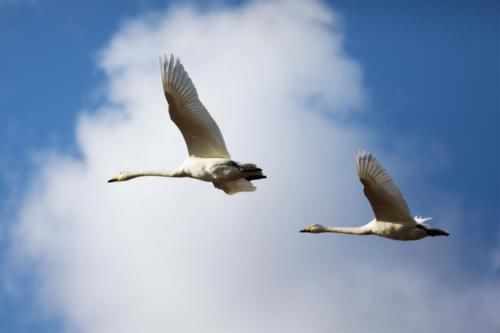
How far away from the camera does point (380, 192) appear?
35562 millimetres

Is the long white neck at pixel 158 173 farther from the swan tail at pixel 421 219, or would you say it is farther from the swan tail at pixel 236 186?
the swan tail at pixel 421 219

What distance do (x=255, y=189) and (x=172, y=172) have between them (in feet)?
6.96

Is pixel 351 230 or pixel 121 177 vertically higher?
pixel 121 177

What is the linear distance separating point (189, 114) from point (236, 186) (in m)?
2.98

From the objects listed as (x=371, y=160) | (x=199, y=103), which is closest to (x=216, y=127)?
(x=199, y=103)

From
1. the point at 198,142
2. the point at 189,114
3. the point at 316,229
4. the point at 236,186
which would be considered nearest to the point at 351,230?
the point at 316,229

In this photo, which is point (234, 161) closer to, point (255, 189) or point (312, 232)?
point (255, 189)

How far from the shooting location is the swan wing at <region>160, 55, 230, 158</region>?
34844 millimetres

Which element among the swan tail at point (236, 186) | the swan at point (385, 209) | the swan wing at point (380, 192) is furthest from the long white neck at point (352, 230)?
the swan tail at point (236, 186)

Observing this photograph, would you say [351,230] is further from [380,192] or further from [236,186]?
[236,186]

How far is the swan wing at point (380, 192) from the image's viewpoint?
1380 inches

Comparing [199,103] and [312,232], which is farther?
[312,232]

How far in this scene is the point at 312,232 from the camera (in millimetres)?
39188

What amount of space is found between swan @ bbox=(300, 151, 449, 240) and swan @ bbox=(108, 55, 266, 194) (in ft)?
8.93
